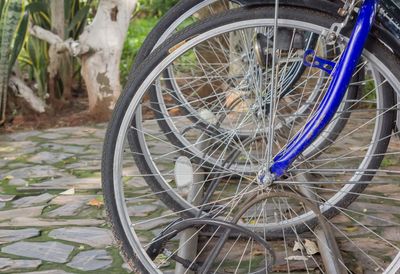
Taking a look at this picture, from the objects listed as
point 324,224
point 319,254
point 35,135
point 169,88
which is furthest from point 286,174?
point 35,135

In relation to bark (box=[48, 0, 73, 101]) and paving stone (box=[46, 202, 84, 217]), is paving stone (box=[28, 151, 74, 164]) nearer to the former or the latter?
paving stone (box=[46, 202, 84, 217])

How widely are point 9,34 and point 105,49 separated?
33.9 inches

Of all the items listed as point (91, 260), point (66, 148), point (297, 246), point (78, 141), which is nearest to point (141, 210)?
point (91, 260)

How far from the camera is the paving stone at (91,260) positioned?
115 inches

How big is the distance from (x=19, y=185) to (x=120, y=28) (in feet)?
7.18

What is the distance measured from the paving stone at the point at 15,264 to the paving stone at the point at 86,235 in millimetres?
289

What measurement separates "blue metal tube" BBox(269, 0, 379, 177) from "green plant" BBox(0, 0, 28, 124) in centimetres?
362

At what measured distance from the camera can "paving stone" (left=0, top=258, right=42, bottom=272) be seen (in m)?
2.90

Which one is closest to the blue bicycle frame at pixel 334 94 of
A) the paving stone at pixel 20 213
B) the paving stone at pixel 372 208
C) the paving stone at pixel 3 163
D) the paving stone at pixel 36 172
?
the paving stone at pixel 372 208

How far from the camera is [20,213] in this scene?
3.65 meters

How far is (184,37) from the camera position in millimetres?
2291

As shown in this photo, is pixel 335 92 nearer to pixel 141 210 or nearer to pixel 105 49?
pixel 141 210

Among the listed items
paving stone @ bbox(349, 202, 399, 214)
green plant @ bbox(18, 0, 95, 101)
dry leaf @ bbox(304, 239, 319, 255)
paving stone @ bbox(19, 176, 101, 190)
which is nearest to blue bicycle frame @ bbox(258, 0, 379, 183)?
dry leaf @ bbox(304, 239, 319, 255)

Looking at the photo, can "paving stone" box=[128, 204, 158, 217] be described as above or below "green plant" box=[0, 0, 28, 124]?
below
